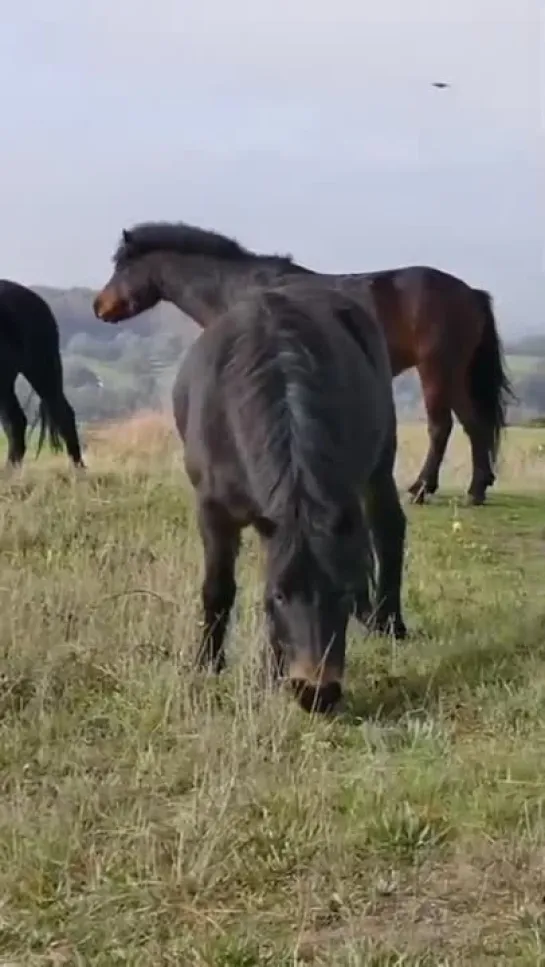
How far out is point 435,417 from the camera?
35.0ft

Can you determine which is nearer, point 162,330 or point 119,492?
point 119,492

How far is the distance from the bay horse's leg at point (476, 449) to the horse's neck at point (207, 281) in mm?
2523

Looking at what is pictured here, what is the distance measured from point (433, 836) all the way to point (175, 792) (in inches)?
29.3

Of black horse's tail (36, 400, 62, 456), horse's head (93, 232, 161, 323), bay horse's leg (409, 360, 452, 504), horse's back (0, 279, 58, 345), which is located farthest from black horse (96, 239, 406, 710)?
black horse's tail (36, 400, 62, 456)

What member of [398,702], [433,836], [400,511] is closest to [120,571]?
[400,511]

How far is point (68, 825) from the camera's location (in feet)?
11.7

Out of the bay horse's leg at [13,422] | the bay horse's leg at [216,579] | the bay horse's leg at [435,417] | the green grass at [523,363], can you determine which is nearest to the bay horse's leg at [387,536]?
the bay horse's leg at [216,579]

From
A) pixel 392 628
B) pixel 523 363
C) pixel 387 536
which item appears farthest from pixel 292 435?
pixel 523 363

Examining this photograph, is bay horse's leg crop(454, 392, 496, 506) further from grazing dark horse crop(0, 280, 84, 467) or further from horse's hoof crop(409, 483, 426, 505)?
grazing dark horse crop(0, 280, 84, 467)

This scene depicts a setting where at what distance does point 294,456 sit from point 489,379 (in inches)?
257

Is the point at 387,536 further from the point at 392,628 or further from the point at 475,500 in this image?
the point at 475,500

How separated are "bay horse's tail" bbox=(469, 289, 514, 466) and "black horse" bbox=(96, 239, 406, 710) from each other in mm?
4864

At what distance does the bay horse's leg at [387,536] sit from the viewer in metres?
5.93

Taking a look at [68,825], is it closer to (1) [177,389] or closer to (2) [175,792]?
(2) [175,792]
